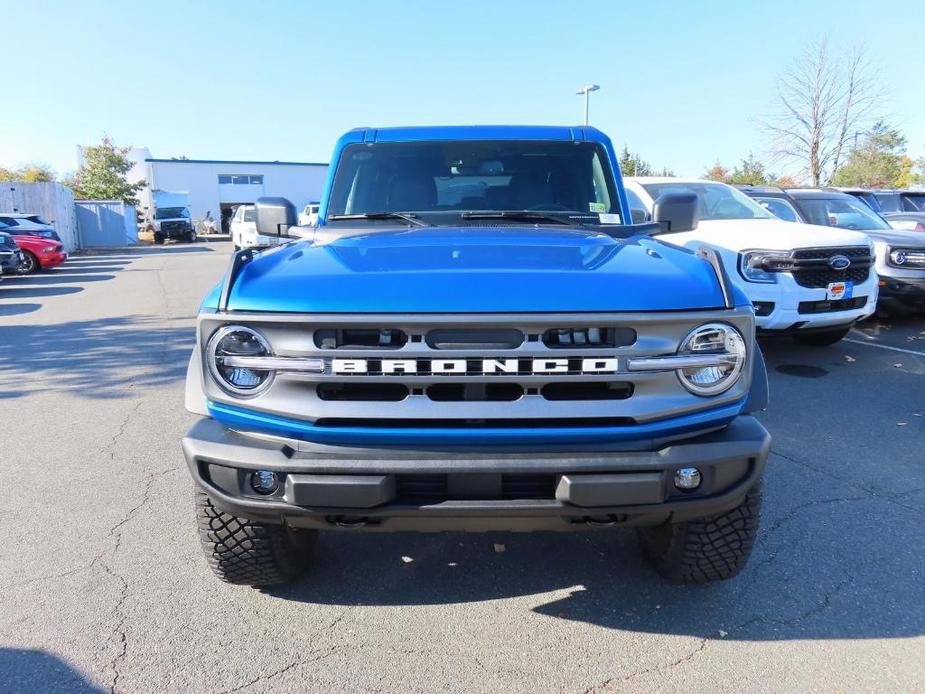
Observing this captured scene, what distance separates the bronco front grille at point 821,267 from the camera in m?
6.55

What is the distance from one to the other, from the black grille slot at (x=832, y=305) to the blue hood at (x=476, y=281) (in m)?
4.60

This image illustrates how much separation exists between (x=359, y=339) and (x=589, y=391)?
78 centimetres

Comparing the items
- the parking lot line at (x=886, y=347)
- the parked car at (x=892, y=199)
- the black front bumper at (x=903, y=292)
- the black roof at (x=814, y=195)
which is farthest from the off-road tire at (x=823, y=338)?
the parked car at (x=892, y=199)

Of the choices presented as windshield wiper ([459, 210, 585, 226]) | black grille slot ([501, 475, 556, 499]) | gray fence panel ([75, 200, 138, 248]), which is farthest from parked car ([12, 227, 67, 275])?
black grille slot ([501, 475, 556, 499])

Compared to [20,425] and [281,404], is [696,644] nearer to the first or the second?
[281,404]

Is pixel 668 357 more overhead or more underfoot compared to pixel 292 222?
more underfoot

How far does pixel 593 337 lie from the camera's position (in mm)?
2217

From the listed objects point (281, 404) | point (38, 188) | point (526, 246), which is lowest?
point (281, 404)

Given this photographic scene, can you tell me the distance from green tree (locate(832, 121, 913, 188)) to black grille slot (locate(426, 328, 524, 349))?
1344 inches

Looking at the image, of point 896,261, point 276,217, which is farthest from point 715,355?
point 896,261

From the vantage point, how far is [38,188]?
28047 millimetres

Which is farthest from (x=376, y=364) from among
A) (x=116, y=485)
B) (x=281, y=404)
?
(x=116, y=485)

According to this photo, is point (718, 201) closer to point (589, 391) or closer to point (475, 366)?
point (589, 391)

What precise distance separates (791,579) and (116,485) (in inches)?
145
